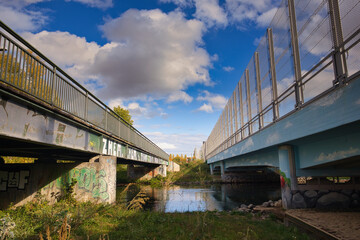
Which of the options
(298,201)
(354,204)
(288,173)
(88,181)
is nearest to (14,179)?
(88,181)

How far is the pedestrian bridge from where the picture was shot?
24.0 feet

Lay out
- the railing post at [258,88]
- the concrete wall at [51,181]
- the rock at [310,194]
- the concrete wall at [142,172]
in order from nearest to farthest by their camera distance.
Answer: the concrete wall at [51,181]
the rock at [310,194]
the railing post at [258,88]
the concrete wall at [142,172]

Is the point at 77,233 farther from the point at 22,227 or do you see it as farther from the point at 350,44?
the point at 350,44

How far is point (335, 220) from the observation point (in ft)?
30.1

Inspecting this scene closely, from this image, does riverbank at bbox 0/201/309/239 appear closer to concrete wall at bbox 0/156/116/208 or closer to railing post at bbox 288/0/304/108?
concrete wall at bbox 0/156/116/208

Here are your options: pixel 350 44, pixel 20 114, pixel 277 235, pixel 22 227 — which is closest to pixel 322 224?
pixel 277 235

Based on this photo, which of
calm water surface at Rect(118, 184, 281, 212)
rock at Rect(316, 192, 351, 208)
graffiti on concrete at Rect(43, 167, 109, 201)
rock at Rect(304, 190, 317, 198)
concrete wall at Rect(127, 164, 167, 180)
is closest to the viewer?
rock at Rect(316, 192, 351, 208)

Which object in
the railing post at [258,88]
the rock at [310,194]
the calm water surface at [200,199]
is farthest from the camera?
the calm water surface at [200,199]

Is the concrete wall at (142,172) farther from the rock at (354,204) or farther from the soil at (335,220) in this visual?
the rock at (354,204)

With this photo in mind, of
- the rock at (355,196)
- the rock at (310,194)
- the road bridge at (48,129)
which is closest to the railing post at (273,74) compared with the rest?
the rock at (310,194)

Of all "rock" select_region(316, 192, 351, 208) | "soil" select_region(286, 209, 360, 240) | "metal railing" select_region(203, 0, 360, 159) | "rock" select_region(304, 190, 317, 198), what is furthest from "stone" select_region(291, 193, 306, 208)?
"metal railing" select_region(203, 0, 360, 159)

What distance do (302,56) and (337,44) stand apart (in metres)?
2.55

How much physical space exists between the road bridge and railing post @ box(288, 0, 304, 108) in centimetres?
901

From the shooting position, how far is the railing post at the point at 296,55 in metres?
10.2
